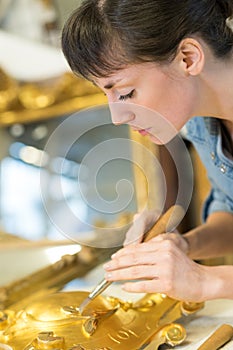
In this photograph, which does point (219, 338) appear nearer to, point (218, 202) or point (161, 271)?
point (161, 271)

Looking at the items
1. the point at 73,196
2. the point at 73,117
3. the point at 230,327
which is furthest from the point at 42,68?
the point at 230,327

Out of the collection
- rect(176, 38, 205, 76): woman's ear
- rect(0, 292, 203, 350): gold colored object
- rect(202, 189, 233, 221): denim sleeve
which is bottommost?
rect(0, 292, 203, 350): gold colored object

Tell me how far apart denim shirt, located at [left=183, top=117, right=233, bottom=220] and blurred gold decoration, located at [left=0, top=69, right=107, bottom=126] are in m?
0.36

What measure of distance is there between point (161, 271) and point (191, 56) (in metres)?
0.25

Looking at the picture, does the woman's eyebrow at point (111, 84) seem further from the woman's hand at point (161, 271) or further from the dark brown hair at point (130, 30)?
the woman's hand at point (161, 271)

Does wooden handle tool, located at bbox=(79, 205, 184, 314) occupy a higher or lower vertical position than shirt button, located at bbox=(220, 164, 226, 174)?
lower

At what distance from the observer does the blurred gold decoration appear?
4.84 feet

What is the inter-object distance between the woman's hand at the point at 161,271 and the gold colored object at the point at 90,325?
6 cm

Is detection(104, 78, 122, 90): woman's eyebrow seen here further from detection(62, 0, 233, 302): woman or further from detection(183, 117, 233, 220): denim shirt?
detection(183, 117, 233, 220): denim shirt

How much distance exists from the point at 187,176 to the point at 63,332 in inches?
11.4

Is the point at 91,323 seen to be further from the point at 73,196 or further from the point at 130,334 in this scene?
the point at 73,196

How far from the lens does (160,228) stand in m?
0.96

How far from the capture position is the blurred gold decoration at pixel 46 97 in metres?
1.48

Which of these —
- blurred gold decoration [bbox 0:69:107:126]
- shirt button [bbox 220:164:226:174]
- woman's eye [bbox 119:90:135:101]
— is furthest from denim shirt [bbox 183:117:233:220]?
blurred gold decoration [bbox 0:69:107:126]
